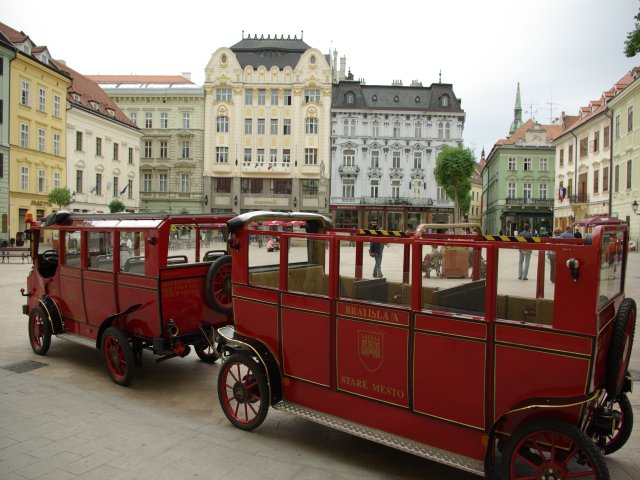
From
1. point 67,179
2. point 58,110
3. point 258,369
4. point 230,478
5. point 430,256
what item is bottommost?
point 230,478

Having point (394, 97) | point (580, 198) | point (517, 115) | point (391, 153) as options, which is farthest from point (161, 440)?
point (517, 115)

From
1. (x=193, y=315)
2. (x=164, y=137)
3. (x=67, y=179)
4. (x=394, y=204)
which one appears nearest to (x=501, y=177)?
(x=394, y=204)

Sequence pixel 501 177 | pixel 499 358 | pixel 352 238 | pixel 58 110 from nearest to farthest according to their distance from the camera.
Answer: pixel 499 358 < pixel 352 238 < pixel 58 110 < pixel 501 177

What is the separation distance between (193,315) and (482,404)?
13.3 feet

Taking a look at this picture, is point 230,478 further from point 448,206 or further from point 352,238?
point 448,206

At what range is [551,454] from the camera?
3561mm

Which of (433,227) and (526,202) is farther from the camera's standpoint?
(526,202)

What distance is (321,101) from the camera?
51.6 m

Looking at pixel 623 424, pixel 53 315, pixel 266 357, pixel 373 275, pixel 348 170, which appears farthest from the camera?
pixel 348 170

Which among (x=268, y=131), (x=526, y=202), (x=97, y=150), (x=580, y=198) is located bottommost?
(x=580, y=198)

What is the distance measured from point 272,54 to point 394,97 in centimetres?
1315

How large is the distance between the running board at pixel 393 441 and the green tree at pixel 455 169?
4464cm

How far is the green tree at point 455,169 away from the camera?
155 ft

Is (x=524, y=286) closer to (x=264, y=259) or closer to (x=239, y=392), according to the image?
(x=264, y=259)
